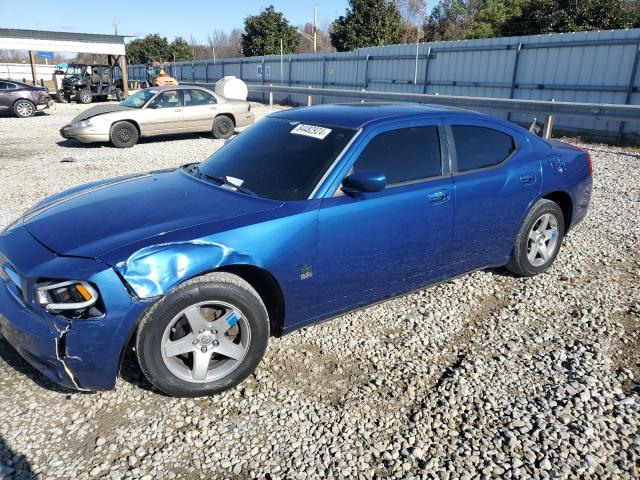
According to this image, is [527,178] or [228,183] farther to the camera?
[527,178]

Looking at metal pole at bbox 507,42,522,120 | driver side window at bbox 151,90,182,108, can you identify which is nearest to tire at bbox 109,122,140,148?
driver side window at bbox 151,90,182,108

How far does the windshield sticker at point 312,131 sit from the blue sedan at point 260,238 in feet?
0.05

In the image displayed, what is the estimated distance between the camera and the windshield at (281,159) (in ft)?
10.8

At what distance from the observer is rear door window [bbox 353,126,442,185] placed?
345 cm

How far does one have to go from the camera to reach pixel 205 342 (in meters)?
2.87

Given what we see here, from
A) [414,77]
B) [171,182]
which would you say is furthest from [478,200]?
[414,77]

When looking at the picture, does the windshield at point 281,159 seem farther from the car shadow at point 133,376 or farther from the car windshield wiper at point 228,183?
the car shadow at point 133,376

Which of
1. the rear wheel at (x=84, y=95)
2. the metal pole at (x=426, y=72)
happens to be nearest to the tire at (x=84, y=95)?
the rear wheel at (x=84, y=95)

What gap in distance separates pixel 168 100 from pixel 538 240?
33.7 feet

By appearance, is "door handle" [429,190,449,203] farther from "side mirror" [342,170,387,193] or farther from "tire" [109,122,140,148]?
"tire" [109,122,140,148]

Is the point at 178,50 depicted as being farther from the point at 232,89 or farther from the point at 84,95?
the point at 232,89

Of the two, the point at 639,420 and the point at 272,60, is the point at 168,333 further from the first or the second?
the point at 272,60

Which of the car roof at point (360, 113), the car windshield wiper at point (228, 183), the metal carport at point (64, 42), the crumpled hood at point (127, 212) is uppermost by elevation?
the metal carport at point (64, 42)

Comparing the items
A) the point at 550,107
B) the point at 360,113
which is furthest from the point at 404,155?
the point at 550,107
